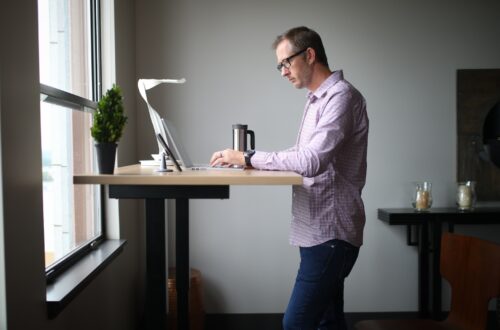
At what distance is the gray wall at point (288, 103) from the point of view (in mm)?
3236

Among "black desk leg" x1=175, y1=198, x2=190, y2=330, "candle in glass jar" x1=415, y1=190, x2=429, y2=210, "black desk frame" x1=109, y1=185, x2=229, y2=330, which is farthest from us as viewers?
"candle in glass jar" x1=415, y1=190, x2=429, y2=210

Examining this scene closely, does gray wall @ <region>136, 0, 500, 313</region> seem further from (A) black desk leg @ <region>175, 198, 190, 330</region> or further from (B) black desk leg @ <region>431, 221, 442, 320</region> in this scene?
(A) black desk leg @ <region>175, 198, 190, 330</region>

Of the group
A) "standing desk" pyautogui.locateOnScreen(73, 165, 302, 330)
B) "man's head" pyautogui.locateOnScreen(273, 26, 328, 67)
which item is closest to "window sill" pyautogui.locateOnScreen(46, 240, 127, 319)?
"standing desk" pyautogui.locateOnScreen(73, 165, 302, 330)

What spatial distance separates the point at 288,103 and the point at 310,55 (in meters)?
1.48

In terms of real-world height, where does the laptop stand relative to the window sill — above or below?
above

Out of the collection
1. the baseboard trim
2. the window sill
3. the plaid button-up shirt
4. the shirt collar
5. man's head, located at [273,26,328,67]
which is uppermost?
man's head, located at [273,26,328,67]

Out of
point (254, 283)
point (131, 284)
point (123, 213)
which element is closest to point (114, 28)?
point (123, 213)

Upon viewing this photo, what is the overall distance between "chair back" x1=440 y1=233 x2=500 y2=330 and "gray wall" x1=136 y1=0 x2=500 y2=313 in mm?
1390

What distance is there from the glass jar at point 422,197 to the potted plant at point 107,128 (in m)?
2.19

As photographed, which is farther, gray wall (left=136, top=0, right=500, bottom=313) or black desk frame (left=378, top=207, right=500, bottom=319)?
gray wall (left=136, top=0, right=500, bottom=313)

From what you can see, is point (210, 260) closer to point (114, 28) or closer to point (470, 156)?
point (114, 28)

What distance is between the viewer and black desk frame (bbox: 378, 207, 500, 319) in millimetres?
2986

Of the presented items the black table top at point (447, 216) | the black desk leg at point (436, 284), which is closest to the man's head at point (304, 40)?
the black table top at point (447, 216)

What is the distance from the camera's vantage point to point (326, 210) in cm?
167
